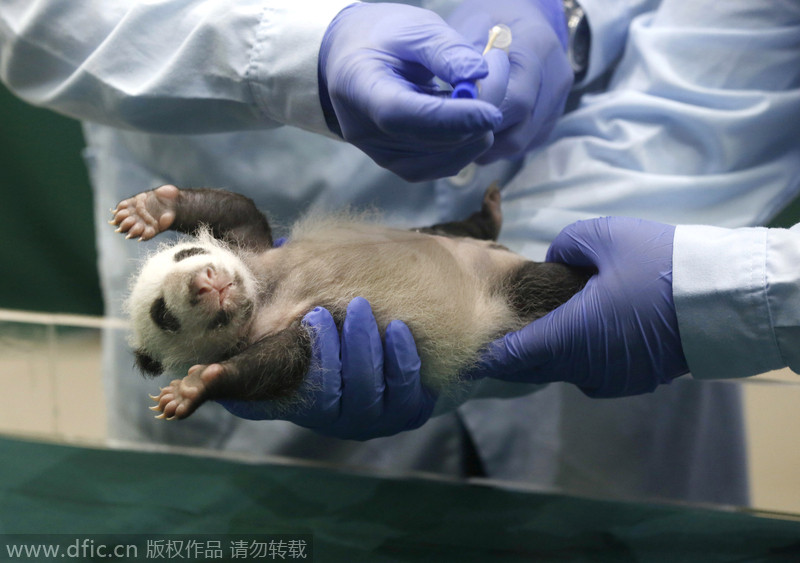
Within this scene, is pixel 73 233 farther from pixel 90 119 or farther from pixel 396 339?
pixel 396 339

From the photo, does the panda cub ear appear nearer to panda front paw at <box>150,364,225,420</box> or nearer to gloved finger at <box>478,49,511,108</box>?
panda front paw at <box>150,364,225,420</box>

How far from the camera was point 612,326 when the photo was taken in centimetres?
91

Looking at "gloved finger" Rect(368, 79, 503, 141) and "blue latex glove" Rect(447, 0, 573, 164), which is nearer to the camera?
"gloved finger" Rect(368, 79, 503, 141)

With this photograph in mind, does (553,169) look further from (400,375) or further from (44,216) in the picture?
(44,216)

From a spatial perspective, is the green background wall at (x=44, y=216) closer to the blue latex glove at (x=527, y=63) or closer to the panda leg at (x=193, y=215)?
the panda leg at (x=193, y=215)

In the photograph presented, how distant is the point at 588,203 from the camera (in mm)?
1196

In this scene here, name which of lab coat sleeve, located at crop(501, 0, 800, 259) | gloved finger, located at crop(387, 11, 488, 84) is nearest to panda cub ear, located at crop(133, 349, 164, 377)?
gloved finger, located at crop(387, 11, 488, 84)

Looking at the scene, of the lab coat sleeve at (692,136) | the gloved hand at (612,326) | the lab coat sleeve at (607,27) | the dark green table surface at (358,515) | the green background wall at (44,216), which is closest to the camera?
the gloved hand at (612,326)

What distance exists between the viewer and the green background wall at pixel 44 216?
2027 mm

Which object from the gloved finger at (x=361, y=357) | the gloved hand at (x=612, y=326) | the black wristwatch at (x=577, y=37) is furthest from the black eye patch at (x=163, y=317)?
the black wristwatch at (x=577, y=37)

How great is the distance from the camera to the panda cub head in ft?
3.06

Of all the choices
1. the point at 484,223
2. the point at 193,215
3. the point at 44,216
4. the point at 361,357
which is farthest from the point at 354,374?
the point at 44,216

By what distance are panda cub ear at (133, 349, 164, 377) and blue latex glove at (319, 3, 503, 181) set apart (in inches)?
17.0

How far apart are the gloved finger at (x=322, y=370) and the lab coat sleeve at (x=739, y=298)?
1.49 feet
